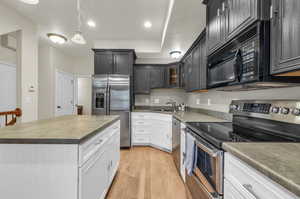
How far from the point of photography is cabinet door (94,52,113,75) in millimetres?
3652

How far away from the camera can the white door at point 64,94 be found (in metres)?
4.48

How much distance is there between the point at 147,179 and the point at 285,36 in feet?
7.24

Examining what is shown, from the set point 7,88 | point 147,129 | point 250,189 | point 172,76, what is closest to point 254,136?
point 250,189

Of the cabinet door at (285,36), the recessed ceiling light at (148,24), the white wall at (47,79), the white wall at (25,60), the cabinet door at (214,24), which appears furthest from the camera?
the white wall at (47,79)

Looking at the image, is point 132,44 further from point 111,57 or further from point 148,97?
point 148,97

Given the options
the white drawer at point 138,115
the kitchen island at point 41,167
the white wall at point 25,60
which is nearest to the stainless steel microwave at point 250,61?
the kitchen island at point 41,167

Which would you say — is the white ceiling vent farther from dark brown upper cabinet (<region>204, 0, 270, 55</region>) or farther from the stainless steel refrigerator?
dark brown upper cabinet (<region>204, 0, 270, 55</region>)

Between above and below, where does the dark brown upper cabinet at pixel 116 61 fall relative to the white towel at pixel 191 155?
above

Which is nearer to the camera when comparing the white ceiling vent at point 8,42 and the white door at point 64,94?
the white ceiling vent at point 8,42

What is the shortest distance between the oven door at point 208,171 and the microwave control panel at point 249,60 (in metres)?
0.58

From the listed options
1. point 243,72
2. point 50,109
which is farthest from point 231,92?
point 50,109

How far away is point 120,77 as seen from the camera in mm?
3447

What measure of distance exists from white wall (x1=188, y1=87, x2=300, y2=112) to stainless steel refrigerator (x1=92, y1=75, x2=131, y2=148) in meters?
1.63

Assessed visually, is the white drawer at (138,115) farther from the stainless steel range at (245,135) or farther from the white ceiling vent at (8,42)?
the white ceiling vent at (8,42)
